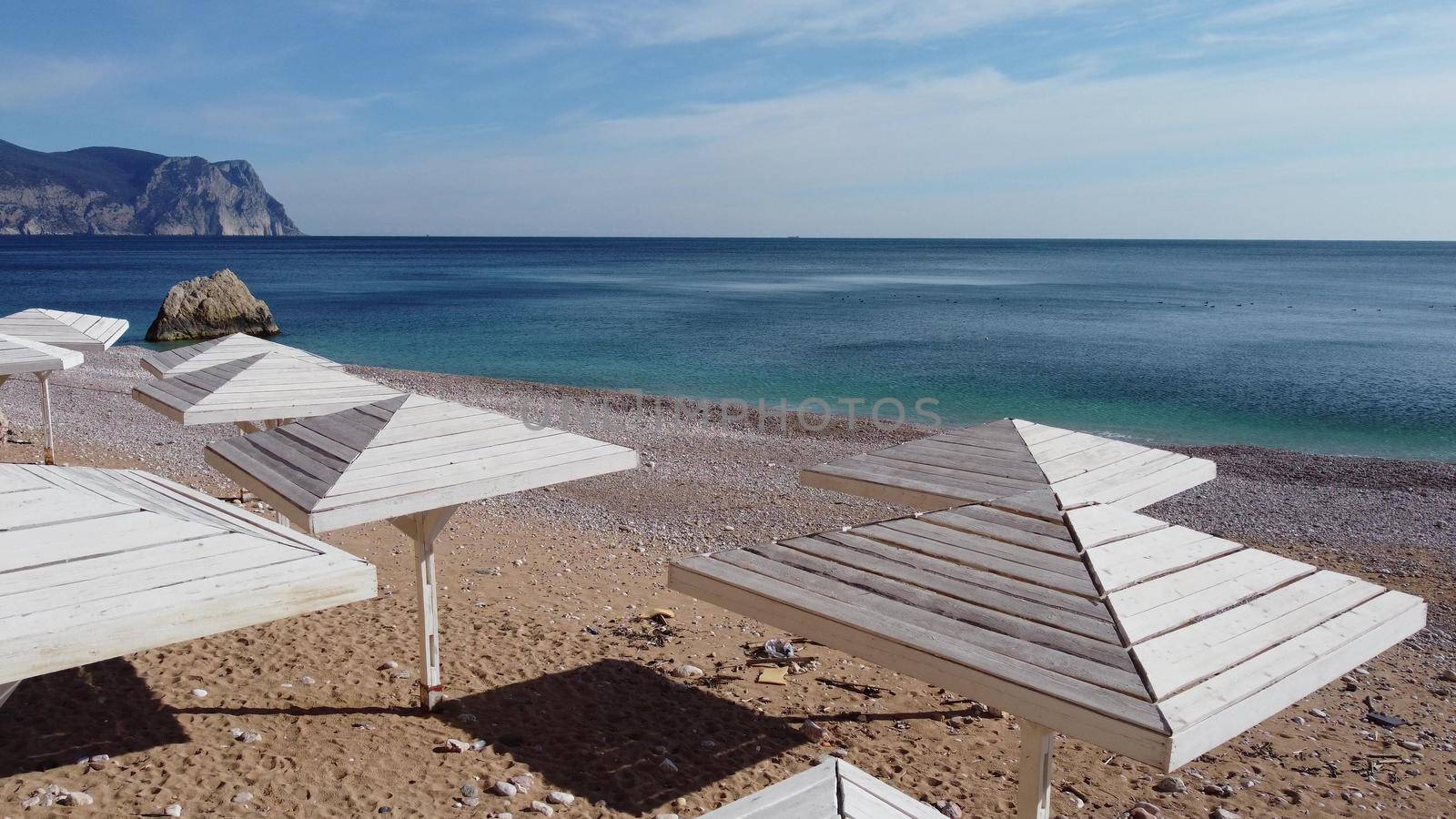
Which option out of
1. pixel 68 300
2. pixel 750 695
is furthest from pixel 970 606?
pixel 68 300

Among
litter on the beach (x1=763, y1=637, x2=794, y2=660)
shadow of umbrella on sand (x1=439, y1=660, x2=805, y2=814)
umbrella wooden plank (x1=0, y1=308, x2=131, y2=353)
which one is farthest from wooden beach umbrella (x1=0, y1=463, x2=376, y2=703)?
umbrella wooden plank (x1=0, y1=308, x2=131, y2=353)

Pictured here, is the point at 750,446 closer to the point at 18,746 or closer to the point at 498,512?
the point at 498,512

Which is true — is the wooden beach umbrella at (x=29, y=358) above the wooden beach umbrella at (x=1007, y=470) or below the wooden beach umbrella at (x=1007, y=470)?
above

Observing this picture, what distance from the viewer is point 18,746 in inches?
179

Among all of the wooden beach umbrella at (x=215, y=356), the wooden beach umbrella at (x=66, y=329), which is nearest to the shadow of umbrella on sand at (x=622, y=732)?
the wooden beach umbrella at (x=215, y=356)

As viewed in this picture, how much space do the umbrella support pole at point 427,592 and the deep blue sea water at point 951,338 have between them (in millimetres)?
17181

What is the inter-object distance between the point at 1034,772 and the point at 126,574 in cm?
304

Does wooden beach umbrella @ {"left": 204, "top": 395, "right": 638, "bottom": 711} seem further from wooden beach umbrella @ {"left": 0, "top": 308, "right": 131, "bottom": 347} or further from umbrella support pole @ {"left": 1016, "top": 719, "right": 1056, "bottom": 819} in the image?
wooden beach umbrella @ {"left": 0, "top": 308, "right": 131, "bottom": 347}

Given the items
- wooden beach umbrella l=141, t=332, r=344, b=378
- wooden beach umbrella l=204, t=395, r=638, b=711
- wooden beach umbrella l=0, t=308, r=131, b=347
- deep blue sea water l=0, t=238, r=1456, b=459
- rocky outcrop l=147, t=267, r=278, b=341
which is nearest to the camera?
wooden beach umbrella l=204, t=395, r=638, b=711

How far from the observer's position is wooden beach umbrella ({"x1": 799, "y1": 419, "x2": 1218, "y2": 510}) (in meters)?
4.95

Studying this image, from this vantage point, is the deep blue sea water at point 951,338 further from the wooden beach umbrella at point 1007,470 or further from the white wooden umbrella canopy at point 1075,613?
the white wooden umbrella canopy at point 1075,613

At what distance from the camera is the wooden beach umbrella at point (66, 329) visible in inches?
401

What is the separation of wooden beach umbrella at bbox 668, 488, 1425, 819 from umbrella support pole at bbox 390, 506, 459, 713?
1.82 metres

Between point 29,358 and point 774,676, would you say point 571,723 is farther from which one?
point 29,358
